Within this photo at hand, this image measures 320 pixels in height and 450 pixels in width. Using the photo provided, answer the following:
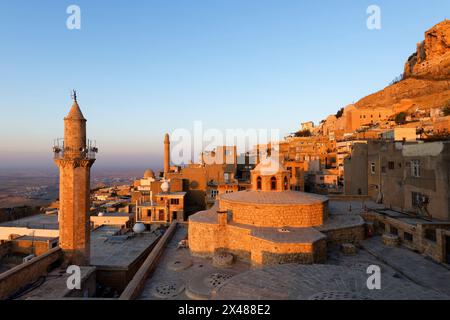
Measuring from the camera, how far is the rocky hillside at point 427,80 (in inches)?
2894

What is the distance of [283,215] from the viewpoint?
17812 millimetres

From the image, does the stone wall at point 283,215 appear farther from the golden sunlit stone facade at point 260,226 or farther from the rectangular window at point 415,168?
the rectangular window at point 415,168

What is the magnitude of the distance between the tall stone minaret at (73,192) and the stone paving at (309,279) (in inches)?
243

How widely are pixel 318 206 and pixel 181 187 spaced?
25020 mm

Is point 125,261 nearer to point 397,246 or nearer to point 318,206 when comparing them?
point 318,206

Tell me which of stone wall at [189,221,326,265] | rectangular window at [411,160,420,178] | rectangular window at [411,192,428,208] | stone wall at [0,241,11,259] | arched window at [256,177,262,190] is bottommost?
stone wall at [0,241,11,259]

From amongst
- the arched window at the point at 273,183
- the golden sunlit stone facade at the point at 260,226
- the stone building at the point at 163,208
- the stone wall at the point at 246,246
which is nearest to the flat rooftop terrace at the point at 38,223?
the stone building at the point at 163,208

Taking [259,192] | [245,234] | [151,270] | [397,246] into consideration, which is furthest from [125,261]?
[397,246]

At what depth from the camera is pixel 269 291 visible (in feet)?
31.9

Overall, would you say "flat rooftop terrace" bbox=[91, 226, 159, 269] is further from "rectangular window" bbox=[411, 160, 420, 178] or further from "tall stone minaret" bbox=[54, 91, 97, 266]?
"rectangular window" bbox=[411, 160, 420, 178]

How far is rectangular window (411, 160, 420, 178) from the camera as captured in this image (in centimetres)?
1964

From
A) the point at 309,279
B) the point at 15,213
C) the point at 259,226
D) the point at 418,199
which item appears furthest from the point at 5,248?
the point at 418,199

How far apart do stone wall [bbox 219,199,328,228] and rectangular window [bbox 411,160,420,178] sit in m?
7.99

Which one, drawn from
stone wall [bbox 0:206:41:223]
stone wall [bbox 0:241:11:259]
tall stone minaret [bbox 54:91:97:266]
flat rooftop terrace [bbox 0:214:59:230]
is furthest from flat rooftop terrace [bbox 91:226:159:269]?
stone wall [bbox 0:206:41:223]
